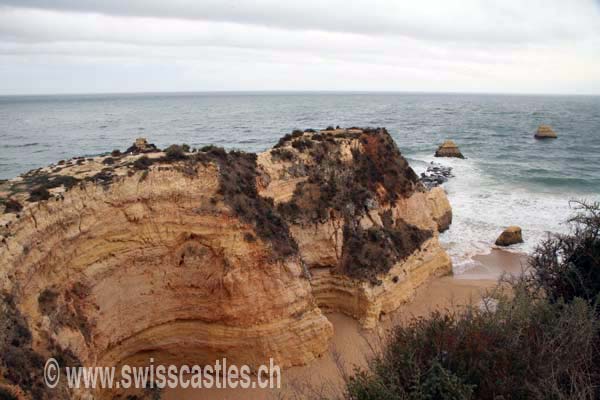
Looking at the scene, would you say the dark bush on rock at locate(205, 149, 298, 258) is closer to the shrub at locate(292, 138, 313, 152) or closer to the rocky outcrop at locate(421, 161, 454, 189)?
the shrub at locate(292, 138, 313, 152)

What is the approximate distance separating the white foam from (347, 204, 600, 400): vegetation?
17787 mm

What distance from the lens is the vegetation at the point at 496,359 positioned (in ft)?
23.9

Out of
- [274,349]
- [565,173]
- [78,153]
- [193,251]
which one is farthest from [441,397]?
[78,153]

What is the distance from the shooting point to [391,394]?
24.1ft

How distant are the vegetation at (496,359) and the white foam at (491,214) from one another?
17787mm

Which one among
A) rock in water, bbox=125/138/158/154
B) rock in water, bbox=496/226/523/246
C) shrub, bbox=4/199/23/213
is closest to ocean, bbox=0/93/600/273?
rock in water, bbox=496/226/523/246

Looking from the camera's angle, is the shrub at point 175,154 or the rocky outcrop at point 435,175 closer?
the shrub at point 175,154

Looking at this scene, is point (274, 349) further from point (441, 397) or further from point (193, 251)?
point (441, 397)

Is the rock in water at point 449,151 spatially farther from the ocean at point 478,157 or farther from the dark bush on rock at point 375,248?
the dark bush on rock at point 375,248

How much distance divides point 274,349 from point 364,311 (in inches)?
192

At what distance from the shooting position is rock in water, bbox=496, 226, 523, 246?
1171 inches

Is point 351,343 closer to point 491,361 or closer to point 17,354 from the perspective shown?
point 491,361

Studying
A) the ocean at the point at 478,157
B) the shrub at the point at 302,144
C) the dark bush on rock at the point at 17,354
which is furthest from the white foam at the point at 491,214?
the dark bush on rock at the point at 17,354

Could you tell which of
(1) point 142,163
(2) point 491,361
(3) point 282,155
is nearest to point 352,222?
Answer: (3) point 282,155
